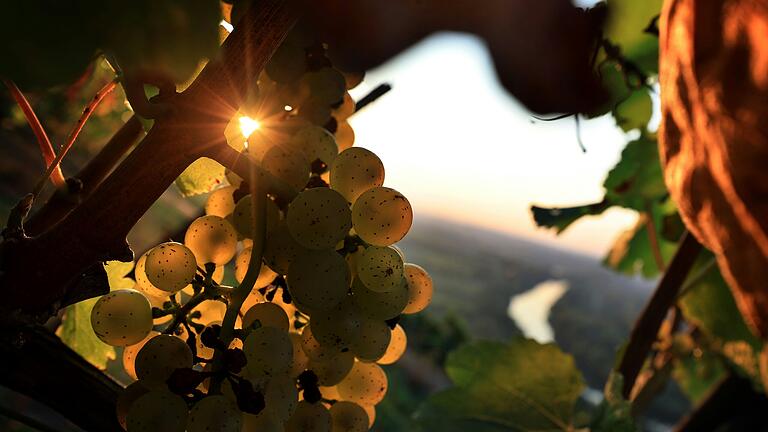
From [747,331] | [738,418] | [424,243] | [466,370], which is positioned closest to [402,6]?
[466,370]

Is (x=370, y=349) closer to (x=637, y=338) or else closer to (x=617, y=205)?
(x=637, y=338)

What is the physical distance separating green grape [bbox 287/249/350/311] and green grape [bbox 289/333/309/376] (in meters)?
0.07

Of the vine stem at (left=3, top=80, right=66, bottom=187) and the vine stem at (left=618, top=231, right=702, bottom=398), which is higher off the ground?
the vine stem at (left=3, top=80, right=66, bottom=187)

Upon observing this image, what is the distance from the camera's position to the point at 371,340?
43cm

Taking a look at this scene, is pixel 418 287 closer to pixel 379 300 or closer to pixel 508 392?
pixel 379 300

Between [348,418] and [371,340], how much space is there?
2.9 inches

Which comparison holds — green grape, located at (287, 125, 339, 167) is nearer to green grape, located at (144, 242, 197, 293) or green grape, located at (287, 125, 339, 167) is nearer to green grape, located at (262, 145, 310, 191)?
green grape, located at (262, 145, 310, 191)

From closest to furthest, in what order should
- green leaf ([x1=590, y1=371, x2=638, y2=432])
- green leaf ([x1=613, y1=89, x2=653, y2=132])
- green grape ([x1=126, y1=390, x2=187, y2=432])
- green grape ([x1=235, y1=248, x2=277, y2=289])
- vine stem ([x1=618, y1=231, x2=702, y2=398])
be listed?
green grape ([x1=126, y1=390, x2=187, y2=432]) → green grape ([x1=235, y1=248, x2=277, y2=289]) → green leaf ([x1=590, y1=371, x2=638, y2=432]) → vine stem ([x1=618, y1=231, x2=702, y2=398]) → green leaf ([x1=613, y1=89, x2=653, y2=132])

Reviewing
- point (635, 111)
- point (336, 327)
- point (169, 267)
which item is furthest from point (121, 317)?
point (635, 111)

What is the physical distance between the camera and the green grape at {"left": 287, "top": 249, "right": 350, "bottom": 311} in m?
0.37

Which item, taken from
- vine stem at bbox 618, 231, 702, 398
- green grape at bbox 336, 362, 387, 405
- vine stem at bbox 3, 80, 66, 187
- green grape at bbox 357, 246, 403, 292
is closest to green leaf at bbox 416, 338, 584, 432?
vine stem at bbox 618, 231, 702, 398

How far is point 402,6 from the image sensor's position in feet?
0.75

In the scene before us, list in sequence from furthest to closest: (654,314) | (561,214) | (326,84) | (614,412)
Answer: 1. (561,214)
2. (654,314)
3. (614,412)
4. (326,84)

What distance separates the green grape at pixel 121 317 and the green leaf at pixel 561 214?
665 mm
